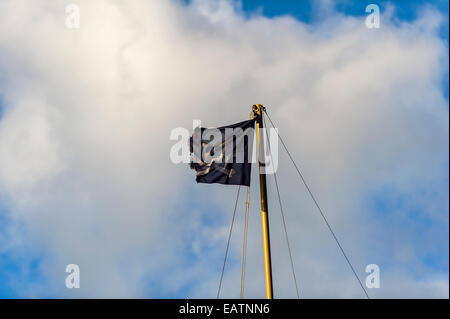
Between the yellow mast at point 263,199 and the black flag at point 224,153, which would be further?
the black flag at point 224,153

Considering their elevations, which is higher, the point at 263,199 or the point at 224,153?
the point at 224,153

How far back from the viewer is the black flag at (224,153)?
25750 millimetres

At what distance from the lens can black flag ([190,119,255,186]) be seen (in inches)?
1014

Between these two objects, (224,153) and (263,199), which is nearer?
(263,199)

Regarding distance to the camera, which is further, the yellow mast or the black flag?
the black flag

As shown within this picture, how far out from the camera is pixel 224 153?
85.9 ft
